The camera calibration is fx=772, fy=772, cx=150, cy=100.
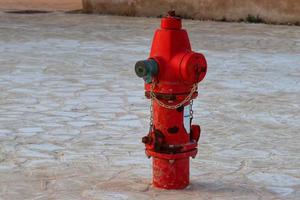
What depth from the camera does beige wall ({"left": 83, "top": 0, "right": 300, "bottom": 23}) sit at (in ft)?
45.0

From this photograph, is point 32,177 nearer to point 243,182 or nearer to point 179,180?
point 179,180

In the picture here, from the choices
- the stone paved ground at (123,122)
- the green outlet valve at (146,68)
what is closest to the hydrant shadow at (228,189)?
the stone paved ground at (123,122)

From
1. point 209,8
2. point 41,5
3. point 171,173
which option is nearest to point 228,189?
point 171,173

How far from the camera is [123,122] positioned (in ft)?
19.4

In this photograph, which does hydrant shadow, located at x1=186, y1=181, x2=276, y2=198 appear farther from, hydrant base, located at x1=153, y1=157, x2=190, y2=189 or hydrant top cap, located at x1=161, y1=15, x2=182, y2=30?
hydrant top cap, located at x1=161, y1=15, x2=182, y2=30

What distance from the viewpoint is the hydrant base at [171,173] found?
4.10 meters

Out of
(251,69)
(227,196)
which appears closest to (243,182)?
(227,196)

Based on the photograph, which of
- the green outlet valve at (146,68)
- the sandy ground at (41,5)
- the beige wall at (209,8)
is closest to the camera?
the green outlet valve at (146,68)

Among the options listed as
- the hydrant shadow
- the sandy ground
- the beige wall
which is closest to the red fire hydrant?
the hydrant shadow

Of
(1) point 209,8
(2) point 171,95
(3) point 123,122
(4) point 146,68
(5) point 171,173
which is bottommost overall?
(1) point 209,8

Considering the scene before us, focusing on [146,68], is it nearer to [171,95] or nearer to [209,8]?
[171,95]

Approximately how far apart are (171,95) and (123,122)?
6.38 ft

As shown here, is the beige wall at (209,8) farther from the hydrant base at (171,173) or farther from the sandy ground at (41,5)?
the hydrant base at (171,173)

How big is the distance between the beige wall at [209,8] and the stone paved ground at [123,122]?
256 centimetres
